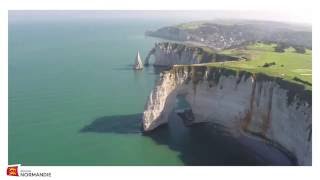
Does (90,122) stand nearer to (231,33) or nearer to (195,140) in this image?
(195,140)

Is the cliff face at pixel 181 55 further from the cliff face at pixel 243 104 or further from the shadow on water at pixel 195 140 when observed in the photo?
the shadow on water at pixel 195 140

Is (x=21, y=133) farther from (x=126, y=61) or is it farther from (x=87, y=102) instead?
(x=126, y=61)
